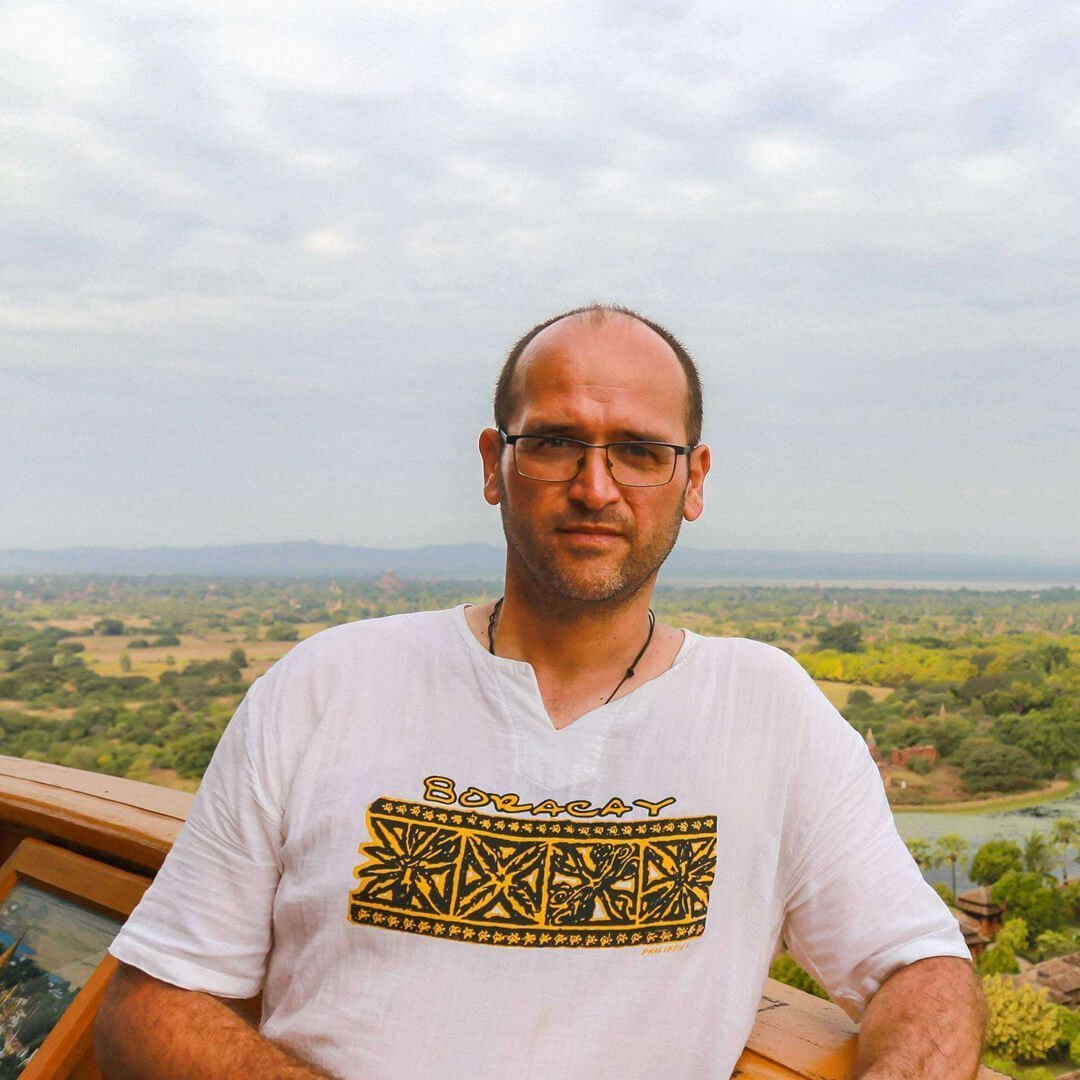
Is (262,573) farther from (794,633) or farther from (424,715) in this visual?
(424,715)

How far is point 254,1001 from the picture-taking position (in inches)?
52.3

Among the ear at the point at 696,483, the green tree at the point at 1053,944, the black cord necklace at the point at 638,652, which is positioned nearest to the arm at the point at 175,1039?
the black cord necklace at the point at 638,652

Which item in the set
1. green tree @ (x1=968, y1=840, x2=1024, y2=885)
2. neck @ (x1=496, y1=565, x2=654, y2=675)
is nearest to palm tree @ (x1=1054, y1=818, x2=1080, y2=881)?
green tree @ (x1=968, y1=840, x2=1024, y2=885)

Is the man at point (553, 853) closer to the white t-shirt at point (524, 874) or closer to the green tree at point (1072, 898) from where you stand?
the white t-shirt at point (524, 874)

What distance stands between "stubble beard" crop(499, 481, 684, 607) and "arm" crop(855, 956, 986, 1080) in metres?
0.56

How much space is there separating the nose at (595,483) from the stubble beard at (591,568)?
23mm

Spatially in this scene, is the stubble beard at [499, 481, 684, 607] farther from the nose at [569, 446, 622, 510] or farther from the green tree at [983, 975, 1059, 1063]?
the green tree at [983, 975, 1059, 1063]

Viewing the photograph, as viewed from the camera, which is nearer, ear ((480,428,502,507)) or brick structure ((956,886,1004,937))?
ear ((480,428,502,507))

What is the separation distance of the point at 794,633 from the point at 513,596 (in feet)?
22.4

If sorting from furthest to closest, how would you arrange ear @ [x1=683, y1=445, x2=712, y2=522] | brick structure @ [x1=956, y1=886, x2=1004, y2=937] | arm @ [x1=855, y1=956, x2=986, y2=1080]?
brick structure @ [x1=956, y1=886, x2=1004, y2=937] < ear @ [x1=683, y1=445, x2=712, y2=522] < arm @ [x1=855, y1=956, x2=986, y2=1080]

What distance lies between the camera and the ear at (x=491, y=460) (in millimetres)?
1470

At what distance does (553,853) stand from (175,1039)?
488 mm

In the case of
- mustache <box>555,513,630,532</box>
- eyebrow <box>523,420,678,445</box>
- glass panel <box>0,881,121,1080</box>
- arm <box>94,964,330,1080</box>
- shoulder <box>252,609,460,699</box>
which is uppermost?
eyebrow <box>523,420,678,445</box>

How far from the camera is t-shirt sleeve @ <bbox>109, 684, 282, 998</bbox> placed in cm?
122
